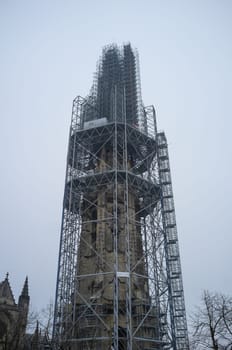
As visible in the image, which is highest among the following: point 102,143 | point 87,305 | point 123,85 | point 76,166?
point 123,85

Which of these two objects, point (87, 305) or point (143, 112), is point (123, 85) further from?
point (87, 305)

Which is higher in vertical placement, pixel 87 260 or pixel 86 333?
pixel 87 260

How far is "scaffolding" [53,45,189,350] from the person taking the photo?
2288 centimetres

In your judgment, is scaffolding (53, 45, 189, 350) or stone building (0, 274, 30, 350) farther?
stone building (0, 274, 30, 350)

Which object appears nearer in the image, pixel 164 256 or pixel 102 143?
pixel 164 256

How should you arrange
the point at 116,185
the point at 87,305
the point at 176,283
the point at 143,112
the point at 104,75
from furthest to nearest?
1. the point at 104,75
2. the point at 143,112
3. the point at 176,283
4. the point at 116,185
5. the point at 87,305

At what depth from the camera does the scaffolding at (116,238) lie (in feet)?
75.0

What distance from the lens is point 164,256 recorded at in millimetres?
27141

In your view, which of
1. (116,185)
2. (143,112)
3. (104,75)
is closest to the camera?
(116,185)

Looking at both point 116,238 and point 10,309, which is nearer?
point 116,238

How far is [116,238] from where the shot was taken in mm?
24000

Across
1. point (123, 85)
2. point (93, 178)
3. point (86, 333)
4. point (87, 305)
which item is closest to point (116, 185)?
point (93, 178)

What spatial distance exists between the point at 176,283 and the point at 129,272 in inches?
359

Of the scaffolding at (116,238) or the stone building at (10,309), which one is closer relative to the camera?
the scaffolding at (116,238)
